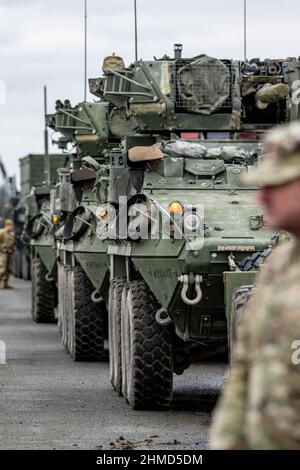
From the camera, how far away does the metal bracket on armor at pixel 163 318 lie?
11398 mm

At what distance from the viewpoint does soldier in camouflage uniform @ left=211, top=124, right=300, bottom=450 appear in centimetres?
374

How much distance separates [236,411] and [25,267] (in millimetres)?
36460

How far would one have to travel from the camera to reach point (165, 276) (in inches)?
444

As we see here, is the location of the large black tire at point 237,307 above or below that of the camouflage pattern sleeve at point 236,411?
below

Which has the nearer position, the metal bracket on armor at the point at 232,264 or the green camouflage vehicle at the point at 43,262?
the metal bracket on armor at the point at 232,264

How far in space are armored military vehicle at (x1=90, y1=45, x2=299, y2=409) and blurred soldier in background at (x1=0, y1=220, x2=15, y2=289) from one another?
71.1ft

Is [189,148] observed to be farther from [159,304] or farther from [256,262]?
[256,262]

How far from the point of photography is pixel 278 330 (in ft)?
12.4

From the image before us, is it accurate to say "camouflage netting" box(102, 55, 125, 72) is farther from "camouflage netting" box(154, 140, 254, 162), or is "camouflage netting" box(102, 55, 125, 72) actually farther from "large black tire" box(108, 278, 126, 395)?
"large black tire" box(108, 278, 126, 395)

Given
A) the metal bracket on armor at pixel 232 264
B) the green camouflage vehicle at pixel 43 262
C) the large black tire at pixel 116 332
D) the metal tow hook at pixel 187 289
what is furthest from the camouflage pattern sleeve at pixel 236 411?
the green camouflage vehicle at pixel 43 262

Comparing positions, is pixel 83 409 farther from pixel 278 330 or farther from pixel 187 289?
pixel 278 330

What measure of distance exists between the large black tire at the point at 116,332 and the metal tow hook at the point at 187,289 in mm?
1833

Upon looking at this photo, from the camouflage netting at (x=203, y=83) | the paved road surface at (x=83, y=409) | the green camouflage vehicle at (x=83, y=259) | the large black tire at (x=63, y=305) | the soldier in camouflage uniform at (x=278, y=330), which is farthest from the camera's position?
the large black tire at (x=63, y=305)

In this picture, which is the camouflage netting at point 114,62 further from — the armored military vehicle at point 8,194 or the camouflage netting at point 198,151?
the armored military vehicle at point 8,194
